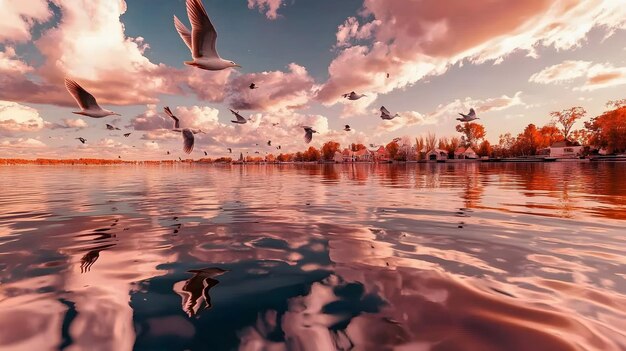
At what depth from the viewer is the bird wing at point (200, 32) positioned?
9039mm

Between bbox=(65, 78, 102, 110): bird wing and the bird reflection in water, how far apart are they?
1239 cm

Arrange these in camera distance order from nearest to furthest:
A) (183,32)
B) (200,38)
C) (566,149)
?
(200,38) < (183,32) < (566,149)

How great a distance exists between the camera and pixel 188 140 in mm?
15789

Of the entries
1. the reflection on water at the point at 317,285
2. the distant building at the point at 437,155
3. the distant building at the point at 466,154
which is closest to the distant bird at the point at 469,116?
the reflection on water at the point at 317,285

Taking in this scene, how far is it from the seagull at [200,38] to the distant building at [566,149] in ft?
372

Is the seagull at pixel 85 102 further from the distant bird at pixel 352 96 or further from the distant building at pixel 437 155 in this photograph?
the distant building at pixel 437 155

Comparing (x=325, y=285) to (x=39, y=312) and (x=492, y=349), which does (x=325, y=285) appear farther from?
(x=39, y=312)

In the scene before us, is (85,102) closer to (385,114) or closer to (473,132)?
(385,114)

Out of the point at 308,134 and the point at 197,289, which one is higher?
the point at 308,134

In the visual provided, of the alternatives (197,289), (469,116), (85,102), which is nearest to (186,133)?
(85,102)

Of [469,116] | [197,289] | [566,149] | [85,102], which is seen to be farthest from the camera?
[566,149]

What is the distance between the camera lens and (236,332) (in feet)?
8.55

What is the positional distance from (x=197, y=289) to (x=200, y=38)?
30.9 ft

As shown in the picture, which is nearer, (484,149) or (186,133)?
(186,133)
